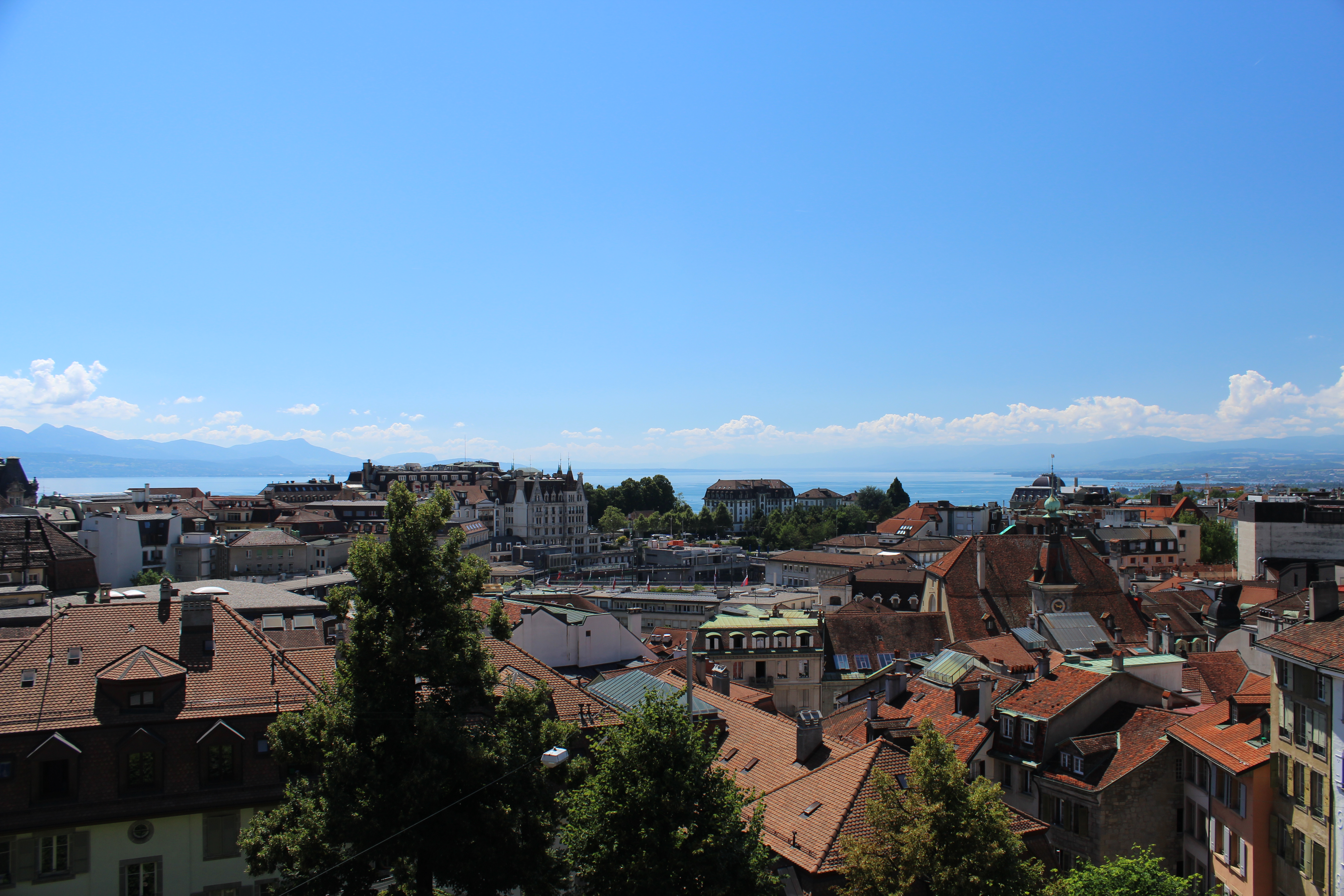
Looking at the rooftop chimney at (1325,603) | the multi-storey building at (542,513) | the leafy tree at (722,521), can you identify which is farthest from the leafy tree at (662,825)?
the leafy tree at (722,521)

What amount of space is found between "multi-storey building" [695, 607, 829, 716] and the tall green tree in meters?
29.7

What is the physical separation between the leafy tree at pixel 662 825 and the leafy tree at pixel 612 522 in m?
155

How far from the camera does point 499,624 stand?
17625 mm

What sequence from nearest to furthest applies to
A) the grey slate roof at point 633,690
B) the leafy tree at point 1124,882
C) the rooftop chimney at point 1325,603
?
the leafy tree at point 1124,882 < the rooftop chimney at point 1325,603 < the grey slate roof at point 633,690

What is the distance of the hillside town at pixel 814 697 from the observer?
18266mm

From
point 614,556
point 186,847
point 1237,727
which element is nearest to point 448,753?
point 186,847

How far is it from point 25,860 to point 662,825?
12.3 metres

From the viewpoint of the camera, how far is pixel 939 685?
120 feet

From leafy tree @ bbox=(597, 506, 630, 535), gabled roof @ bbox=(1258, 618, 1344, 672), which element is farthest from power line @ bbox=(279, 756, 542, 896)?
leafy tree @ bbox=(597, 506, 630, 535)

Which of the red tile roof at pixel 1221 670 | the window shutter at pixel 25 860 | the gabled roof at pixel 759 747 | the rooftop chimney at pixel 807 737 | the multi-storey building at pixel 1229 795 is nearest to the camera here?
the window shutter at pixel 25 860

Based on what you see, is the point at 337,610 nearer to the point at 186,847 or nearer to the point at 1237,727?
the point at 186,847

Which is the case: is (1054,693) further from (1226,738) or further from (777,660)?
(777,660)

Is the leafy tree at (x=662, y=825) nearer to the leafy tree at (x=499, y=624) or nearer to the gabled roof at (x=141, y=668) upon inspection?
the leafy tree at (x=499, y=624)

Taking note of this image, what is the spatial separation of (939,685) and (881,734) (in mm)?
8647
